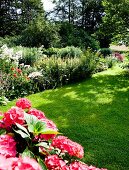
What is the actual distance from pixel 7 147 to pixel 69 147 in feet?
1.48

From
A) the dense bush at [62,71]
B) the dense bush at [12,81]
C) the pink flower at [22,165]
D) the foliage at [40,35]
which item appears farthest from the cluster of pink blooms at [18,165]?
the foliage at [40,35]

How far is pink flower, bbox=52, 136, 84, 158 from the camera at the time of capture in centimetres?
197

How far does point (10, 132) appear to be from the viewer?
2043mm

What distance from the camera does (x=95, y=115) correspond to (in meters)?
7.85

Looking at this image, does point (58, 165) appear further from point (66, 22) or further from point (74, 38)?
point (66, 22)

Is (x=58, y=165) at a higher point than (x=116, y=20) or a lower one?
lower

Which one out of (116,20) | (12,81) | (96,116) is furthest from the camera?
(116,20)

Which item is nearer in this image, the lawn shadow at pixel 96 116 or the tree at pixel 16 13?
the lawn shadow at pixel 96 116

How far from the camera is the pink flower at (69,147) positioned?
1969 millimetres

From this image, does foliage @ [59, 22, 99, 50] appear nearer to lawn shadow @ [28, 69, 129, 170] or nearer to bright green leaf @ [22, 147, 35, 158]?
lawn shadow @ [28, 69, 129, 170]

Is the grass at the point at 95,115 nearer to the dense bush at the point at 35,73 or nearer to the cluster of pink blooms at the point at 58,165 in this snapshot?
the dense bush at the point at 35,73

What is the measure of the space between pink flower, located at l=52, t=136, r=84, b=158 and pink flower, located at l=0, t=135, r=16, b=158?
38 cm

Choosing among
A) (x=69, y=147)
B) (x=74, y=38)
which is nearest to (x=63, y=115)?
(x=69, y=147)

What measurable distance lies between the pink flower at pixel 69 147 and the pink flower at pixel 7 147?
38cm
